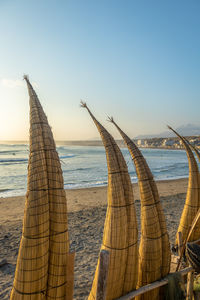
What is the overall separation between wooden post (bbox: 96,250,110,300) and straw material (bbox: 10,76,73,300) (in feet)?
1.60

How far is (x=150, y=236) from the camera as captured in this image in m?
4.29

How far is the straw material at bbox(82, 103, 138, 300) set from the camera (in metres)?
3.67

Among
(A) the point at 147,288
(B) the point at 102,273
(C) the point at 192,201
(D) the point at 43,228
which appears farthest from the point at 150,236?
(C) the point at 192,201

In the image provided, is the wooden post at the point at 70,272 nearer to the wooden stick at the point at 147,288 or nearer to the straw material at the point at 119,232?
the straw material at the point at 119,232

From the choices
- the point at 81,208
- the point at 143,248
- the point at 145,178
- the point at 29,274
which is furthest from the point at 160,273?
the point at 81,208

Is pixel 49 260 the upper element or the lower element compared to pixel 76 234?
upper

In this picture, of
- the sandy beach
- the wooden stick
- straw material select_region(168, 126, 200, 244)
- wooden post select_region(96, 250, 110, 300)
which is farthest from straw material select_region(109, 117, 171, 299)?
the sandy beach

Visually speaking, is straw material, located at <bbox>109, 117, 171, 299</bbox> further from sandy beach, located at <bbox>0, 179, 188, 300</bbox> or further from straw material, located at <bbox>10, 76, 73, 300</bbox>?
sandy beach, located at <bbox>0, 179, 188, 300</bbox>

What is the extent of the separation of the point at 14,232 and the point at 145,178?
7.67 metres

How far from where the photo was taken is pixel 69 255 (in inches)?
127

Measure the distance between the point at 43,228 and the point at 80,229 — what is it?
24.9 ft

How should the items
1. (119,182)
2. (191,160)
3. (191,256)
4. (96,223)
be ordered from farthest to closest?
(96,223), (191,160), (191,256), (119,182)

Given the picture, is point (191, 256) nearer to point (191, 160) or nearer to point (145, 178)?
point (145, 178)

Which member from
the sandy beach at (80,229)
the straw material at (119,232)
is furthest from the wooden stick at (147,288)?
the sandy beach at (80,229)
